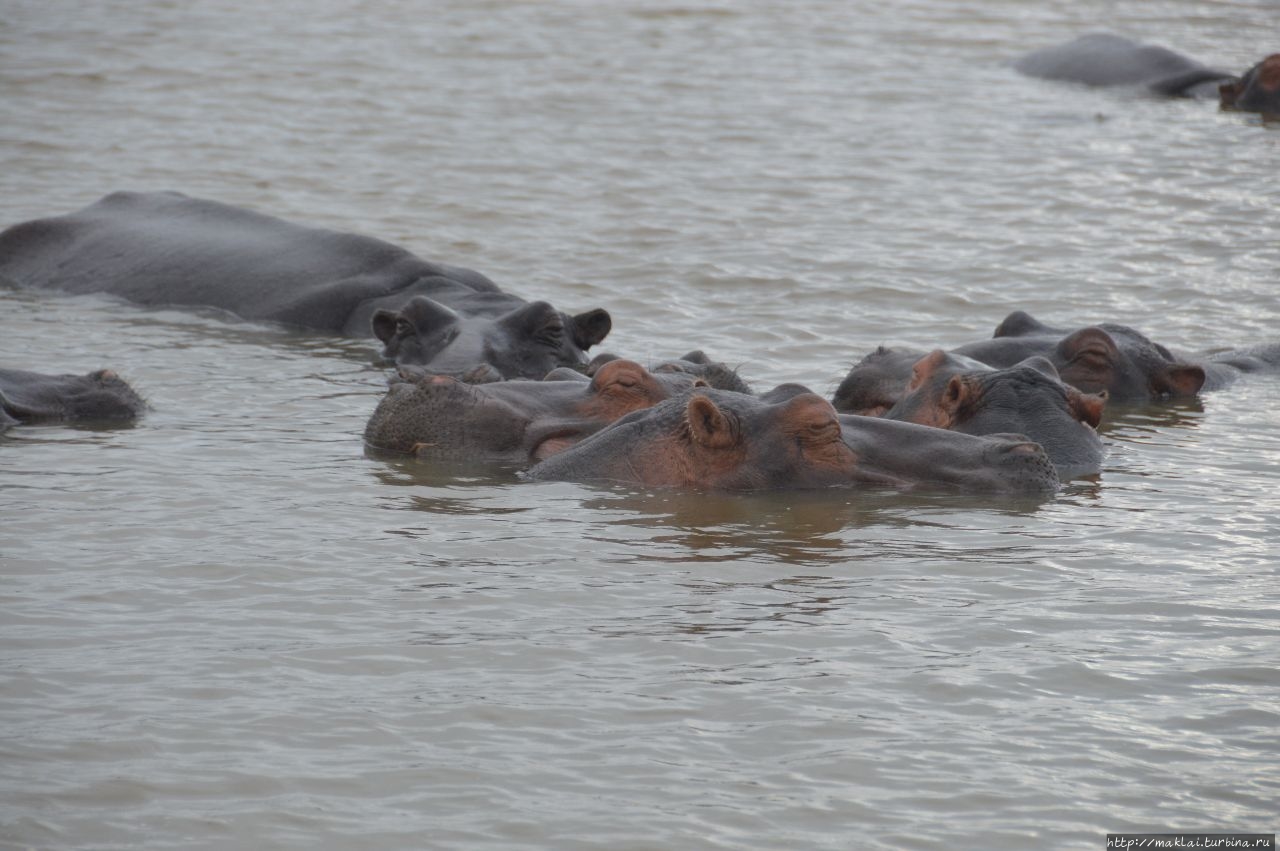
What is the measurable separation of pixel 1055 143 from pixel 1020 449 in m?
10.6

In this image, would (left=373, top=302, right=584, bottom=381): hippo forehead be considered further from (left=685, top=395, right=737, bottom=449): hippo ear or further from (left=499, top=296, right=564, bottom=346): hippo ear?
(left=685, top=395, right=737, bottom=449): hippo ear

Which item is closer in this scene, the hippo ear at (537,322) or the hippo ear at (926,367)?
the hippo ear at (926,367)

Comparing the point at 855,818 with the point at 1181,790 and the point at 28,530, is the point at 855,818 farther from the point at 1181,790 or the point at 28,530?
the point at 28,530

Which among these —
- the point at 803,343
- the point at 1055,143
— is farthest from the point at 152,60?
the point at 803,343

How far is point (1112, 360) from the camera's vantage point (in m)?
9.40

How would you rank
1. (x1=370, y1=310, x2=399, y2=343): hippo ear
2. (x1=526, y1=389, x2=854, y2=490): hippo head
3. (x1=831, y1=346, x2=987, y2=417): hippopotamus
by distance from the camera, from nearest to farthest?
(x1=526, y1=389, x2=854, y2=490): hippo head < (x1=831, y1=346, x2=987, y2=417): hippopotamus < (x1=370, y1=310, x2=399, y2=343): hippo ear

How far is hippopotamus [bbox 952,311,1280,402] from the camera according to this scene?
9.12m

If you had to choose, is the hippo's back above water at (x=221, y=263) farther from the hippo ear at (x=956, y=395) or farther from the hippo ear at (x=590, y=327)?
the hippo ear at (x=956, y=395)

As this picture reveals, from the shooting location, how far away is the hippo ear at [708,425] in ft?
23.3

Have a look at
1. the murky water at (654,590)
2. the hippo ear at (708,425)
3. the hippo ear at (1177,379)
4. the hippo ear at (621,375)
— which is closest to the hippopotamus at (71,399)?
the murky water at (654,590)

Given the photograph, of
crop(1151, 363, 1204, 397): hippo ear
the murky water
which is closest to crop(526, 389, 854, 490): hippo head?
the murky water

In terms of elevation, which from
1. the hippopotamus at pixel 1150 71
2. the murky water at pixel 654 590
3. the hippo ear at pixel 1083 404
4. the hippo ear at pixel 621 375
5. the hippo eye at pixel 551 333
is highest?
the hippopotamus at pixel 1150 71

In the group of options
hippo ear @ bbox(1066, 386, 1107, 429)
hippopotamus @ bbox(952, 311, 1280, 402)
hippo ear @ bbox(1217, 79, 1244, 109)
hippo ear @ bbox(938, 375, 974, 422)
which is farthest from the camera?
hippo ear @ bbox(1217, 79, 1244, 109)

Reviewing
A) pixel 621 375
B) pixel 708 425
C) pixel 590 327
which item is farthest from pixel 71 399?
A: pixel 708 425
